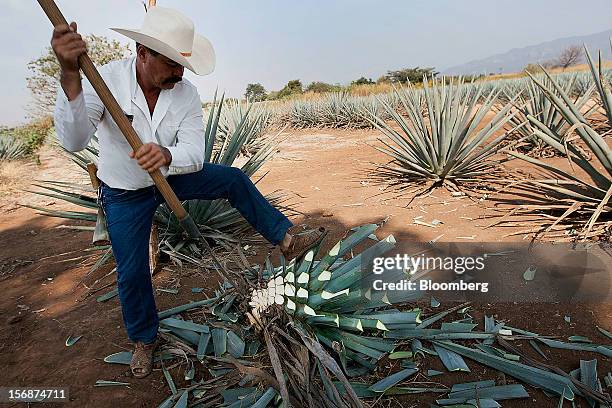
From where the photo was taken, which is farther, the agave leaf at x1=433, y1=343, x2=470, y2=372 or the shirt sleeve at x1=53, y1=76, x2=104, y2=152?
the agave leaf at x1=433, y1=343, x2=470, y2=372

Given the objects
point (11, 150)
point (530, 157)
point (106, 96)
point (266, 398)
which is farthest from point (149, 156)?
point (11, 150)

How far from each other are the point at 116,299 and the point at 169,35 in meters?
1.65

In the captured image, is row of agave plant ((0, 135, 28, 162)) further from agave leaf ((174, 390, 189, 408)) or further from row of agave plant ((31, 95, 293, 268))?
agave leaf ((174, 390, 189, 408))

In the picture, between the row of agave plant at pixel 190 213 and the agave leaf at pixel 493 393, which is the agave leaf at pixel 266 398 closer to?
the agave leaf at pixel 493 393

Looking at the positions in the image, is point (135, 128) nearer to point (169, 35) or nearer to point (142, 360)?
point (169, 35)

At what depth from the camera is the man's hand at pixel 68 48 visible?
4.28 feet

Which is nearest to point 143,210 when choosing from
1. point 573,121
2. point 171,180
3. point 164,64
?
point 171,180

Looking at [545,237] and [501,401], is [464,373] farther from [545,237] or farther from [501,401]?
[545,237]

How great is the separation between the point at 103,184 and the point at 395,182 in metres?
3.44

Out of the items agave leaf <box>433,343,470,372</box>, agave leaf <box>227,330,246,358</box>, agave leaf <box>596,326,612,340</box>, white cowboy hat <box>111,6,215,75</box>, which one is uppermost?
white cowboy hat <box>111,6,215,75</box>

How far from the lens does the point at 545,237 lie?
9.29 ft

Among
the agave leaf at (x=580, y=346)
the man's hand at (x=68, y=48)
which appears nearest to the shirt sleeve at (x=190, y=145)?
the man's hand at (x=68, y=48)

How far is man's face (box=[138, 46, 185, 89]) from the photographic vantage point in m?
1.68

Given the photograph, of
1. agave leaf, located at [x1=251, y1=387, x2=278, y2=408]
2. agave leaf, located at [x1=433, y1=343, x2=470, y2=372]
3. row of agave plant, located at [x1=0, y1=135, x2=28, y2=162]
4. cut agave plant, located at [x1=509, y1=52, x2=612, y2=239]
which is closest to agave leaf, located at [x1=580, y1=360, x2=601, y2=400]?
agave leaf, located at [x1=433, y1=343, x2=470, y2=372]
